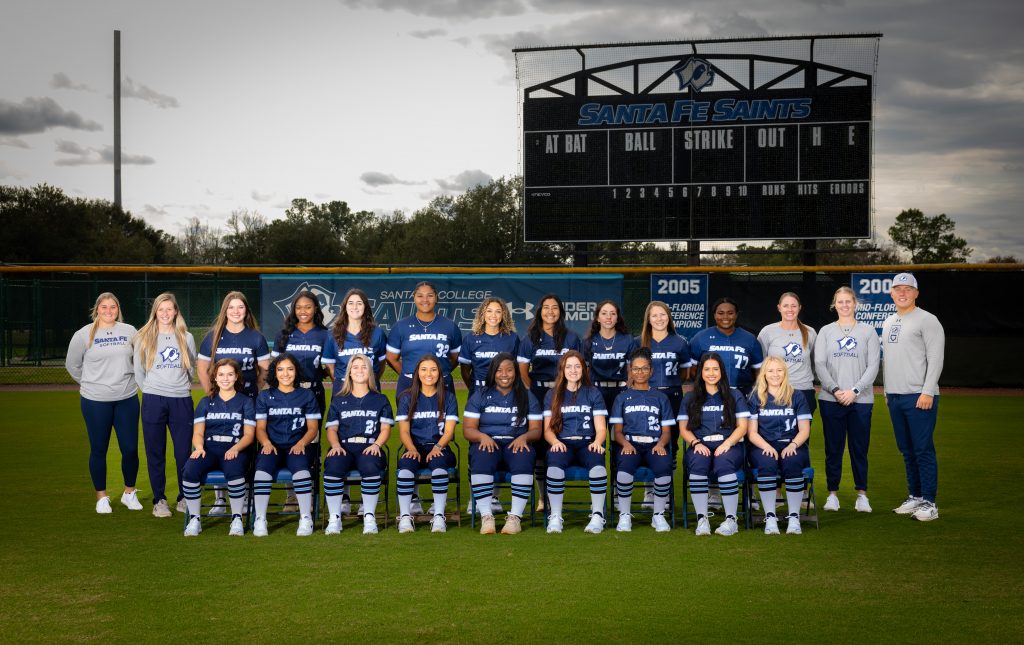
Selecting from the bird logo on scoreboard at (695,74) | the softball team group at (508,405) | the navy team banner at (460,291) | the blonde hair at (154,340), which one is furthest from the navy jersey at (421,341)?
the bird logo on scoreboard at (695,74)

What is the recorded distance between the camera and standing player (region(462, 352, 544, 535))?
6.01 m

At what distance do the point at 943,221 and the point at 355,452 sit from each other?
6283 centimetres

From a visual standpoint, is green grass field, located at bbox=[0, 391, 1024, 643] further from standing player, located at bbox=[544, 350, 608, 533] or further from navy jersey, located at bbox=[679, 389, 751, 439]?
navy jersey, located at bbox=[679, 389, 751, 439]

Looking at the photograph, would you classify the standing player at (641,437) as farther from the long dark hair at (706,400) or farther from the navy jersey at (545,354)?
the navy jersey at (545,354)

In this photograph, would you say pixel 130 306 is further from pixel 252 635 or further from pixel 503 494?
pixel 252 635

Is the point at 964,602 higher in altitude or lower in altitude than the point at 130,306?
lower

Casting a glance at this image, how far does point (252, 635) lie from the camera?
395cm

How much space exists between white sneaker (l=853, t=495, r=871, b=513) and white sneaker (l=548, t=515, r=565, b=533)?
92.1 inches

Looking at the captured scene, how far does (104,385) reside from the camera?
6.56 metres

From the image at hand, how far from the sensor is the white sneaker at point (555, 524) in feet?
19.6

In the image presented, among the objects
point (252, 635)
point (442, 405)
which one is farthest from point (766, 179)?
point (252, 635)

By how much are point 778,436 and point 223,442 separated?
3.84 m

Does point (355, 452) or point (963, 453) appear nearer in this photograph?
point (355, 452)

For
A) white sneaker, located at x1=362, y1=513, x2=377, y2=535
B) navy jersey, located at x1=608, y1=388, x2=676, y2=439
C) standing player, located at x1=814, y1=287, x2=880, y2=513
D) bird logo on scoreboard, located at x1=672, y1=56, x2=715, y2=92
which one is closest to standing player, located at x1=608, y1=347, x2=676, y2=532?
navy jersey, located at x1=608, y1=388, x2=676, y2=439
